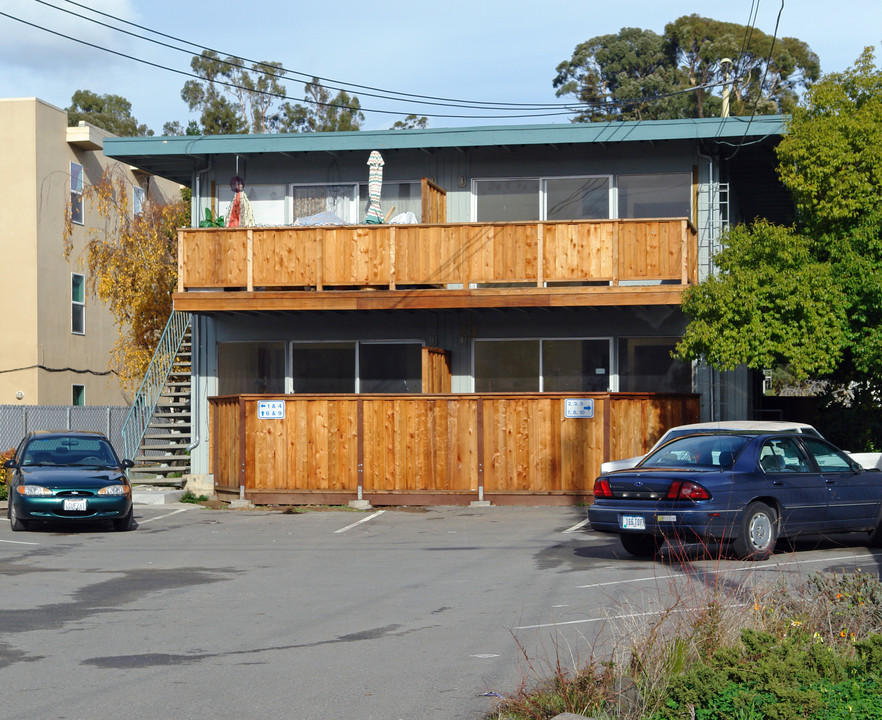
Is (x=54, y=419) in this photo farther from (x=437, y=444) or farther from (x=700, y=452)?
(x=700, y=452)

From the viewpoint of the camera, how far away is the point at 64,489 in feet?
57.4

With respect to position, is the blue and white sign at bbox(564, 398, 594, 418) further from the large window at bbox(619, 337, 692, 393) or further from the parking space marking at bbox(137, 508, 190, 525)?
the parking space marking at bbox(137, 508, 190, 525)

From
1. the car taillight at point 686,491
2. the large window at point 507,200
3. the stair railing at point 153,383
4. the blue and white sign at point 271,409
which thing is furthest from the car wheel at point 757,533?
the stair railing at point 153,383

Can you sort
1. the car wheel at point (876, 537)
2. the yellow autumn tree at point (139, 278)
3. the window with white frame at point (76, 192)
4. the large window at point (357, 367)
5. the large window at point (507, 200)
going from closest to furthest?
1. the car wheel at point (876, 537)
2. the large window at point (507, 200)
3. the large window at point (357, 367)
4. the yellow autumn tree at point (139, 278)
5. the window with white frame at point (76, 192)

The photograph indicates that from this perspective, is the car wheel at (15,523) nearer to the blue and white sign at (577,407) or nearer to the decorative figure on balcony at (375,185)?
the decorative figure on balcony at (375,185)

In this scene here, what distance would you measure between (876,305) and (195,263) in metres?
12.4

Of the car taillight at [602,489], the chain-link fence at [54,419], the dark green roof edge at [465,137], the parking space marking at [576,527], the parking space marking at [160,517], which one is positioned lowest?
the parking space marking at [160,517]

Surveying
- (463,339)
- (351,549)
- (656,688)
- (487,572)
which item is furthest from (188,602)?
(463,339)

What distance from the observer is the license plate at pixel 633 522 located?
12758mm

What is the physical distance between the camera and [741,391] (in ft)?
74.4

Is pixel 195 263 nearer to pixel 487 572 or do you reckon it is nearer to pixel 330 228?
pixel 330 228

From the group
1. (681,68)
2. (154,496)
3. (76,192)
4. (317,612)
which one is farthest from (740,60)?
(317,612)

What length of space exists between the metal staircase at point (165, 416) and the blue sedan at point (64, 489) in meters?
4.73

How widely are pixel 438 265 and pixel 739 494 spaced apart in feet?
33.9
